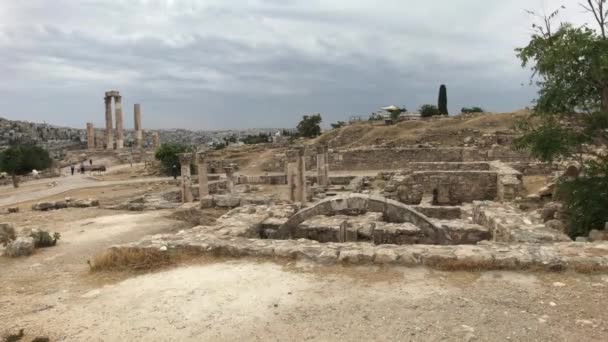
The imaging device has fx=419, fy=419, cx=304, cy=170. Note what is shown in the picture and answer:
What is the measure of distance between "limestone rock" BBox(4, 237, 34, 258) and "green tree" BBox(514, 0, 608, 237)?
10.0 meters

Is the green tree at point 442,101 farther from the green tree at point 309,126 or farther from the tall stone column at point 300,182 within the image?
the tall stone column at point 300,182

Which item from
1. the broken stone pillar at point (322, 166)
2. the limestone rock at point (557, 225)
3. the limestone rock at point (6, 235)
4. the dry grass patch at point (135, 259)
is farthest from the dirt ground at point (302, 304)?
the broken stone pillar at point (322, 166)

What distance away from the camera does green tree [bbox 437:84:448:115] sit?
2073 inches

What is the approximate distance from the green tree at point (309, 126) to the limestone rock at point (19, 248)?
153 ft

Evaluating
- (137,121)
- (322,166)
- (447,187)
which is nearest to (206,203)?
(447,187)

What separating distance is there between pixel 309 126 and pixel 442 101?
676 inches

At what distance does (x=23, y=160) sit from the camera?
149ft

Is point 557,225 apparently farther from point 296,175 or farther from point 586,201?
point 296,175

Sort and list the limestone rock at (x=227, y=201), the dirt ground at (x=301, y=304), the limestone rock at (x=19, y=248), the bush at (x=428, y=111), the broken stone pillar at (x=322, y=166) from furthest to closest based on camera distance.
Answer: the bush at (x=428, y=111), the broken stone pillar at (x=322, y=166), the limestone rock at (x=227, y=201), the limestone rock at (x=19, y=248), the dirt ground at (x=301, y=304)

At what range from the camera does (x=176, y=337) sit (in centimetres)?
414

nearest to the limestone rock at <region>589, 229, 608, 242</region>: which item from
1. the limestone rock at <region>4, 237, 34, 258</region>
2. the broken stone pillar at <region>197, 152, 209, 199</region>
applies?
the limestone rock at <region>4, 237, 34, 258</region>

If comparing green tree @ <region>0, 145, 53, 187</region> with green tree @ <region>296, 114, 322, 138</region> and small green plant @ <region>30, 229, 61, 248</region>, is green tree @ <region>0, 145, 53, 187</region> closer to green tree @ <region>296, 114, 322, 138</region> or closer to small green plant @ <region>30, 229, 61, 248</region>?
green tree @ <region>296, 114, 322, 138</region>

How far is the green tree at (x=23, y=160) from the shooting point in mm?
43906

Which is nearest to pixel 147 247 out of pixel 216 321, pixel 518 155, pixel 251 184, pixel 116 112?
pixel 216 321
